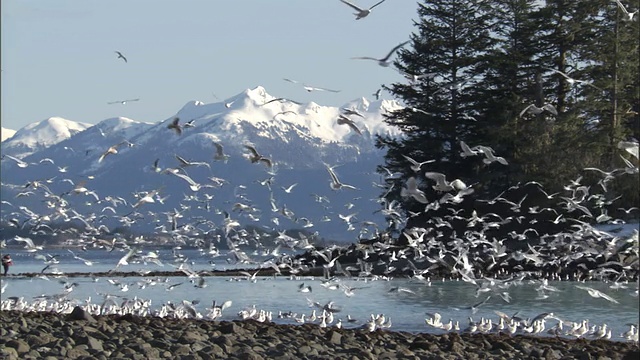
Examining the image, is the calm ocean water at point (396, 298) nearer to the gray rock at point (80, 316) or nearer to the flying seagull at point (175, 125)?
the gray rock at point (80, 316)

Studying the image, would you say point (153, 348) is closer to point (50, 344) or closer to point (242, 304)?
point (50, 344)

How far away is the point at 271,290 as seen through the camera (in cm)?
3822

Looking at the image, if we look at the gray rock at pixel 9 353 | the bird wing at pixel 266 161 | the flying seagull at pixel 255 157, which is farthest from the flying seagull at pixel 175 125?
the gray rock at pixel 9 353

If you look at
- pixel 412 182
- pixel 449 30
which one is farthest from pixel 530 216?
pixel 412 182

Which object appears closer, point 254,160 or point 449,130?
point 254,160

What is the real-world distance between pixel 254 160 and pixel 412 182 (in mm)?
4421

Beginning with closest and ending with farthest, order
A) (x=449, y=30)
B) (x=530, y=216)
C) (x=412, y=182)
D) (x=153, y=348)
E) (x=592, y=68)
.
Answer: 1. (x=412, y=182)
2. (x=153, y=348)
3. (x=530, y=216)
4. (x=592, y=68)
5. (x=449, y=30)

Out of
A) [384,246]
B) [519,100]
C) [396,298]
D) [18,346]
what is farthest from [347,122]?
[519,100]

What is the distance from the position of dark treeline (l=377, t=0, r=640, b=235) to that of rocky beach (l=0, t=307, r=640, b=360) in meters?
28.2

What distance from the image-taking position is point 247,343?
16875 mm

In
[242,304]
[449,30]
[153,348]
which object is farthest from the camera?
[449,30]

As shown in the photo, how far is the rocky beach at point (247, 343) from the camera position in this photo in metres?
15.1

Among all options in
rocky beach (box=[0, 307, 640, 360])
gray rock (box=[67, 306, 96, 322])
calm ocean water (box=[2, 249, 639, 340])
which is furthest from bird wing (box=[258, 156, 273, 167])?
calm ocean water (box=[2, 249, 639, 340])

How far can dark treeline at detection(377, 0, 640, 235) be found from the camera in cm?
4825
